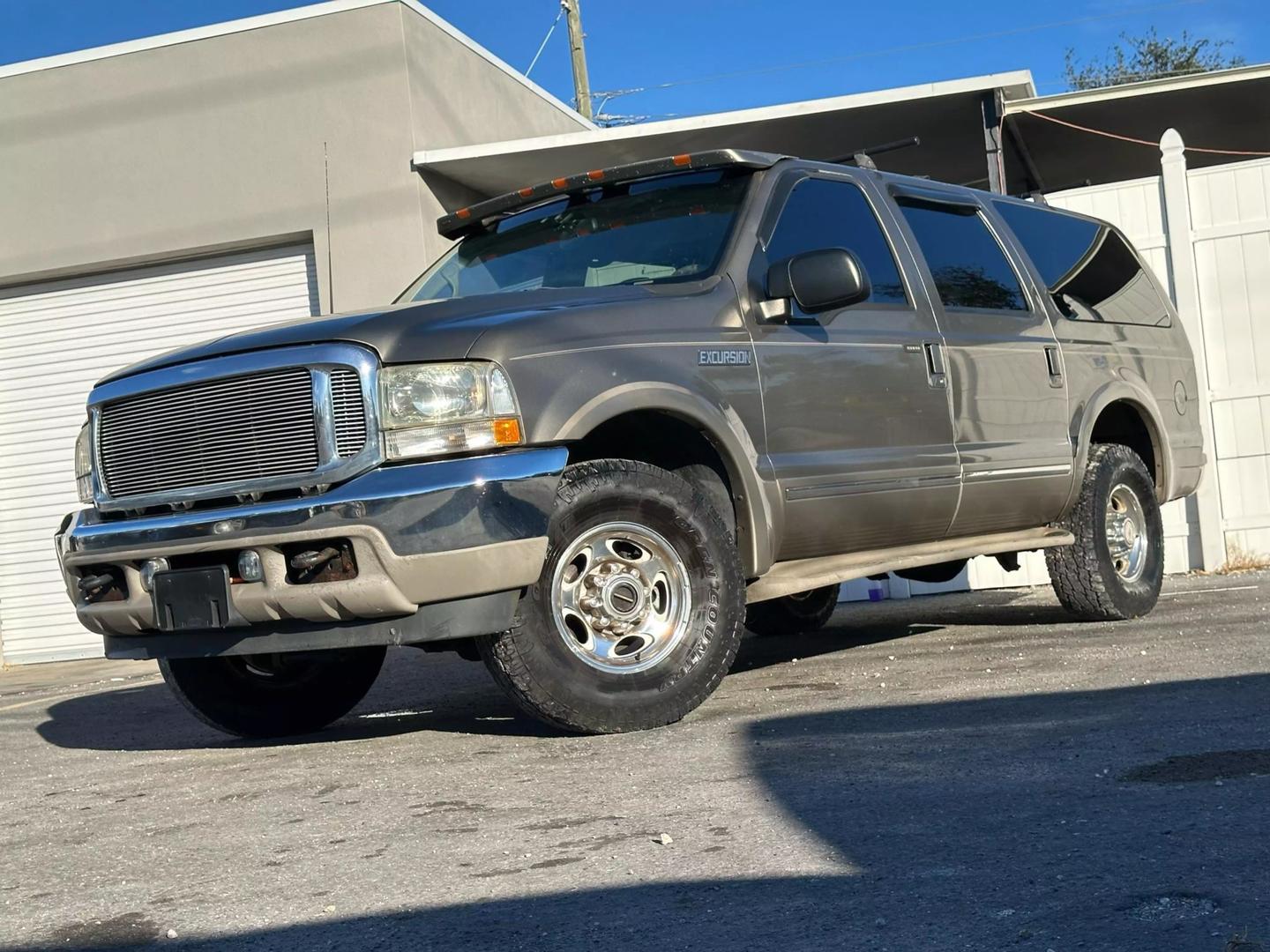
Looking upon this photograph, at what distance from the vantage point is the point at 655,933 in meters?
2.70

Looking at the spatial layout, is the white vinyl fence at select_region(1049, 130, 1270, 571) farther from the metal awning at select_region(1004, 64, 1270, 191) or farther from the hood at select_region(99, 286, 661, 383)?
the hood at select_region(99, 286, 661, 383)

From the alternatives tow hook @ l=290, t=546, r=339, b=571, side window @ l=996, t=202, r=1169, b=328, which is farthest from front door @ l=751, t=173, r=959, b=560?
tow hook @ l=290, t=546, r=339, b=571

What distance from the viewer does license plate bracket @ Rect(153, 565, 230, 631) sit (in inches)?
181

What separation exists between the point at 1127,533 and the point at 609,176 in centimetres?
345

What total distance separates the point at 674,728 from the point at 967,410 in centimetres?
224

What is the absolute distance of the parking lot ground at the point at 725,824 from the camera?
273 cm

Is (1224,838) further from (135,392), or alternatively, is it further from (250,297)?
(250,297)

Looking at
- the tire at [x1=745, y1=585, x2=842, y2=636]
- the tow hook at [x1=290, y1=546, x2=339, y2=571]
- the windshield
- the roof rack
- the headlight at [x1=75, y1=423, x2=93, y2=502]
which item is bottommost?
the tire at [x1=745, y1=585, x2=842, y2=636]

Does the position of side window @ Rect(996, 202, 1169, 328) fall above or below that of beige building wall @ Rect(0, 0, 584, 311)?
below

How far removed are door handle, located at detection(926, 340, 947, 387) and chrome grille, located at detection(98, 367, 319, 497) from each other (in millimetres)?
2679

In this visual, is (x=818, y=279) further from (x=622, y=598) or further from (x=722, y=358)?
(x=622, y=598)

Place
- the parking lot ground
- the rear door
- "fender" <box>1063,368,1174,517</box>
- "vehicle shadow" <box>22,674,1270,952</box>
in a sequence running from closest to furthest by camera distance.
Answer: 1. "vehicle shadow" <box>22,674,1270,952</box>
2. the parking lot ground
3. the rear door
4. "fender" <box>1063,368,1174,517</box>

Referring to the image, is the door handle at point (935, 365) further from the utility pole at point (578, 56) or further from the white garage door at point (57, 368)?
the utility pole at point (578, 56)

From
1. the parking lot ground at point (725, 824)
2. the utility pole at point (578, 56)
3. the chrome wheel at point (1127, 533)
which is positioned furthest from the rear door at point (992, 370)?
the utility pole at point (578, 56)
